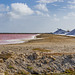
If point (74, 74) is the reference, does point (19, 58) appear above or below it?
above

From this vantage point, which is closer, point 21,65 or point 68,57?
point 21,65

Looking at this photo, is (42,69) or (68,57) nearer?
(42,69)

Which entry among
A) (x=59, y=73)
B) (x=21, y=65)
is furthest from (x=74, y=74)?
(x=21, y=65)

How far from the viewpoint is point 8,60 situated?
1485 cm

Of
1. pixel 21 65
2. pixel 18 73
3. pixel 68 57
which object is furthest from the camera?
A: pixel 68 57

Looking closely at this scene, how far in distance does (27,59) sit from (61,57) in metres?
3.15

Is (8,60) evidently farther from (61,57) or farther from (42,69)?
(61,57)

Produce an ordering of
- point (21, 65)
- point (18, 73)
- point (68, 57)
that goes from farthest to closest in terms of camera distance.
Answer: point (68, 57)
point (21, 65)
point (18, 73)

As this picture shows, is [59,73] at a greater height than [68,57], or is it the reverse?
[68,57]

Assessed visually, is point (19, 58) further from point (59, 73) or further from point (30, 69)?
point (59, 73)

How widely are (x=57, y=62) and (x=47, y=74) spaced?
71.8 inches

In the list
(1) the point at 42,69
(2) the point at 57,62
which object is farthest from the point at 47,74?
(2) the point at 57,62

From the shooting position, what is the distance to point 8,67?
14078mm

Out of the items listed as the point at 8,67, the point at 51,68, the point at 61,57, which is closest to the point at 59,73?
the point at 51,68
